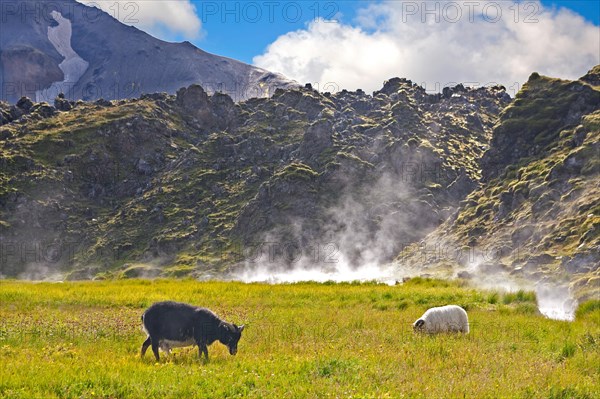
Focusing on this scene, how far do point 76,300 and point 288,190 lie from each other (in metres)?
105

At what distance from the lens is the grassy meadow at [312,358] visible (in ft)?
42.1

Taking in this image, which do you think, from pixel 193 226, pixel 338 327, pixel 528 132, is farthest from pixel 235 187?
pixel 338 327

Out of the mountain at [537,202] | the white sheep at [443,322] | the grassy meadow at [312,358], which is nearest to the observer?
the grassy meadow at [312,358]

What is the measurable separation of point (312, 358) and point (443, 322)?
9111mm

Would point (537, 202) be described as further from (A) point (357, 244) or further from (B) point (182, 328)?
(B) point (182, 328)

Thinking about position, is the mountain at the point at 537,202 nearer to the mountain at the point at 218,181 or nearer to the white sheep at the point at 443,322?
the mountain at the point at 218,181

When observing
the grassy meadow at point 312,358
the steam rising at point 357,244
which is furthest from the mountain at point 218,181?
the grassy meadow at point 312,358

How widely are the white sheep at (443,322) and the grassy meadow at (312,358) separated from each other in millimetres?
620

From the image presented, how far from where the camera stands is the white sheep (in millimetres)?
22688

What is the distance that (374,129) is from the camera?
17325cm

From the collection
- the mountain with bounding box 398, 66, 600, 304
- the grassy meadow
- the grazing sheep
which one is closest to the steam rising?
the mountain with bounding box 398, 66, 600, 304

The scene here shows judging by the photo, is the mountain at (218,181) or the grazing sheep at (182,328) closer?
the grazing sheep at (182,328)

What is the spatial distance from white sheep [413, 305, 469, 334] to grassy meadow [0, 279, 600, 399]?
2.03 feet

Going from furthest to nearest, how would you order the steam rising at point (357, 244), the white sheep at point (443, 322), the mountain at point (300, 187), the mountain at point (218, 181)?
the mountain at point (218, 181) → the steam rising at point (357, 244) → the mountain at point (300, 187) → the white sheep at point (443, 322)
